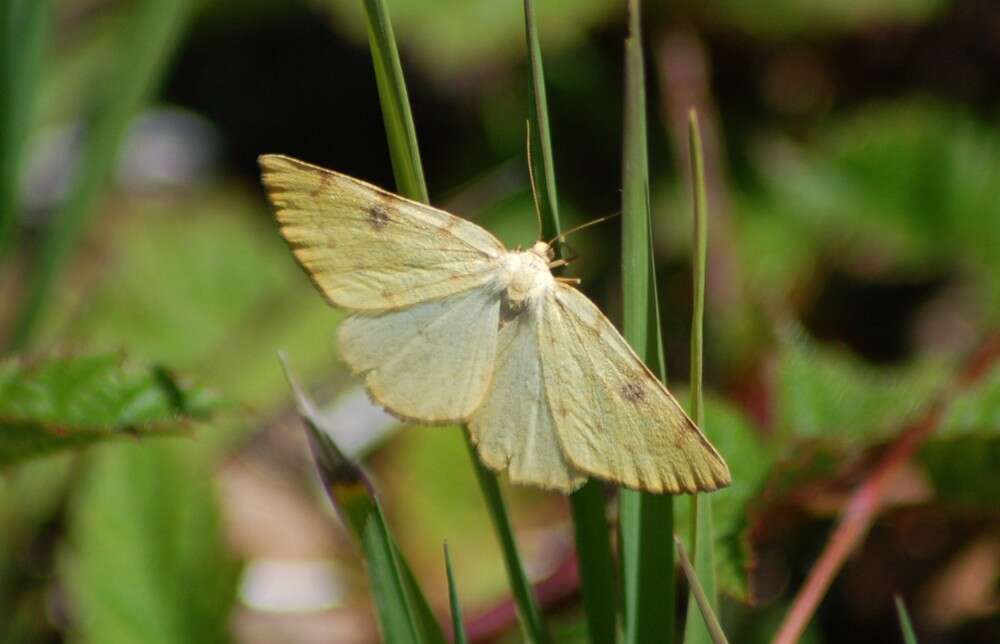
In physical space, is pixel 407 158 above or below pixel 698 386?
above

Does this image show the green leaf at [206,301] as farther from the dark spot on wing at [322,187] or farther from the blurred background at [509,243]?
the dark spot on wing at [322,187]

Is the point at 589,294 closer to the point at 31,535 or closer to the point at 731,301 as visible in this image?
the point at 731,301

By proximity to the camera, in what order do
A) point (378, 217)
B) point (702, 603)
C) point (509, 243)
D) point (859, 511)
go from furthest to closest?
point (509, 243), point (859, 511), point (378, 217), point (702, 603)

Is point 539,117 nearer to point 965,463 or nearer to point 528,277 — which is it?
point 528,277

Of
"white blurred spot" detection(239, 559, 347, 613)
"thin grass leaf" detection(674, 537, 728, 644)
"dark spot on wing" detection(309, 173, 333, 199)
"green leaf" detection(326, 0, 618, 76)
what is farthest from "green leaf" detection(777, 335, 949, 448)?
"green leaf" detection(326, 0, 618, 76)

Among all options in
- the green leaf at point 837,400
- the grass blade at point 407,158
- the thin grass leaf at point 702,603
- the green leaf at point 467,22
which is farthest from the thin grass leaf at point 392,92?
the green leaf at point 467,22

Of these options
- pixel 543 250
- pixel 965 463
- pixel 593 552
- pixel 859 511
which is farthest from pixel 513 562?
pixel 965 463

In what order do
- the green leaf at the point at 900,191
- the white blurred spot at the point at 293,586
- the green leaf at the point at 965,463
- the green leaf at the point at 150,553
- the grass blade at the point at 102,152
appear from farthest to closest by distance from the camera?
the green leaf at the point at 900,191 → the white blurred spot at the point at 293,586 → the grass blade at the point at 102,152 → the green leaf at the point at 150,553 → the green leaf at the point at 965,463
